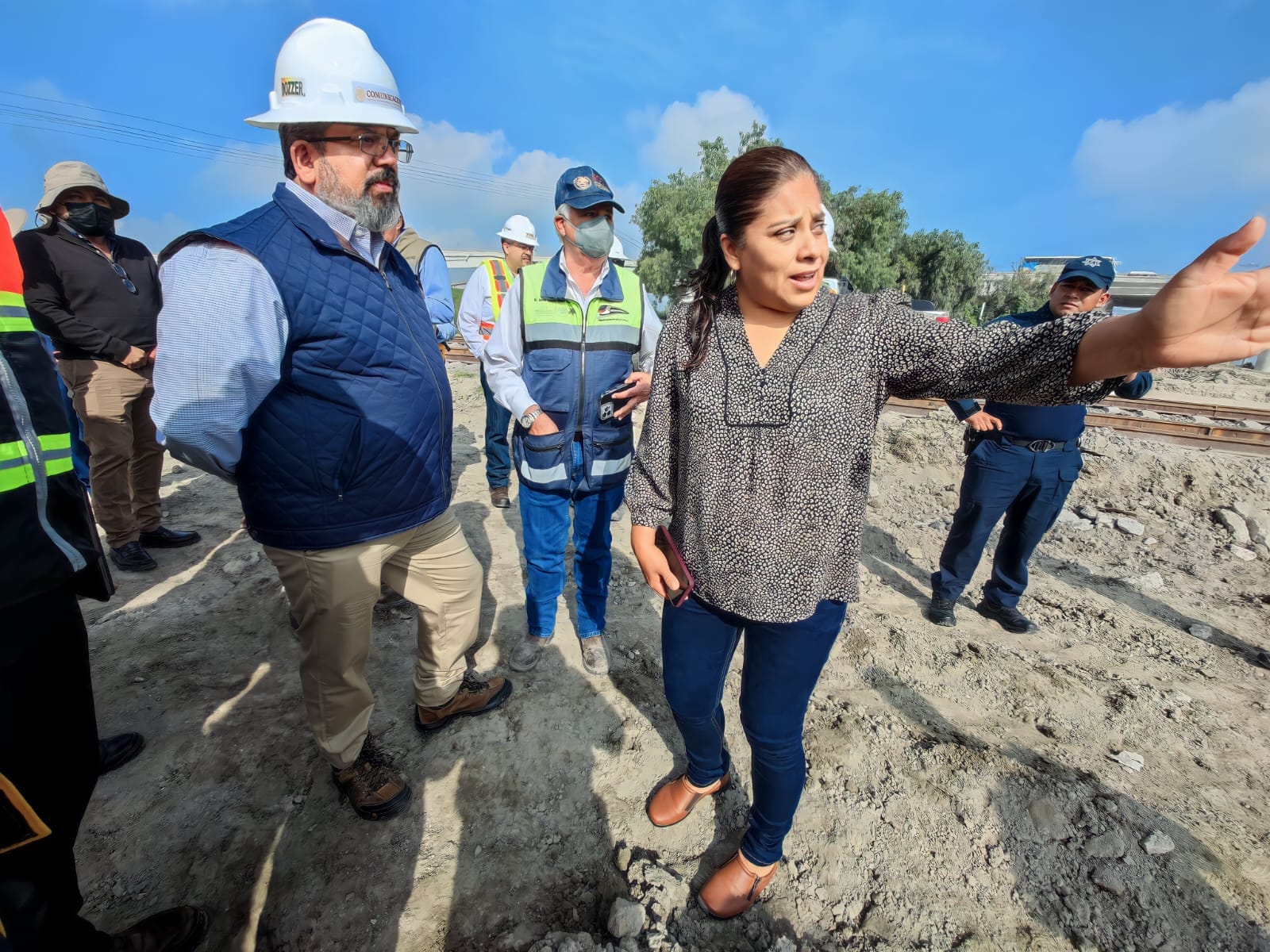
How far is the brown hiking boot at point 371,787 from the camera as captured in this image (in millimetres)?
2119

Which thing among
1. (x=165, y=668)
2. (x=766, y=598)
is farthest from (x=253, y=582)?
(x=766, y=598)

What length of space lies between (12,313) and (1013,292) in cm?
4034

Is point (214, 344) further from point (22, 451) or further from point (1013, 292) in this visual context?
point (1013, 292)

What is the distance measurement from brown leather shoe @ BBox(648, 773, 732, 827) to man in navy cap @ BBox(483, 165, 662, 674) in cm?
119

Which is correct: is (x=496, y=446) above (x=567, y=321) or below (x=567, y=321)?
below

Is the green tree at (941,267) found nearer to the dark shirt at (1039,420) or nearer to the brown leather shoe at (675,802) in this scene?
the dark shirt at (1039,420)

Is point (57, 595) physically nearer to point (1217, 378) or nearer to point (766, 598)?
point (766, 598)

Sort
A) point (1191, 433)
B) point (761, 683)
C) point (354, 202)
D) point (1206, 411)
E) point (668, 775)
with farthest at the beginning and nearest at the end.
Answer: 1. point (1206, 411)
2. point (1191, 433)
3. point (668, 775)
4. point (354, 202)
5. point (761, 683)

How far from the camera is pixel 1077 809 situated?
2191mm

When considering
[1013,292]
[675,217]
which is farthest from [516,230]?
[1013,292]

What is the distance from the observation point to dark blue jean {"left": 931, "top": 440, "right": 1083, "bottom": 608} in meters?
3.26

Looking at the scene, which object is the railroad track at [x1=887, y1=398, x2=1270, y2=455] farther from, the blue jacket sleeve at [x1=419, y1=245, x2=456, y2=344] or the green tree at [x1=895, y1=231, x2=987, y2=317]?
the green tree at [x1=895, y1=231, x2=987, y2=317]

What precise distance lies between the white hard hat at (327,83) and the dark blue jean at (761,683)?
1.80 meters

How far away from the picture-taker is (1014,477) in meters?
→ 3.27
